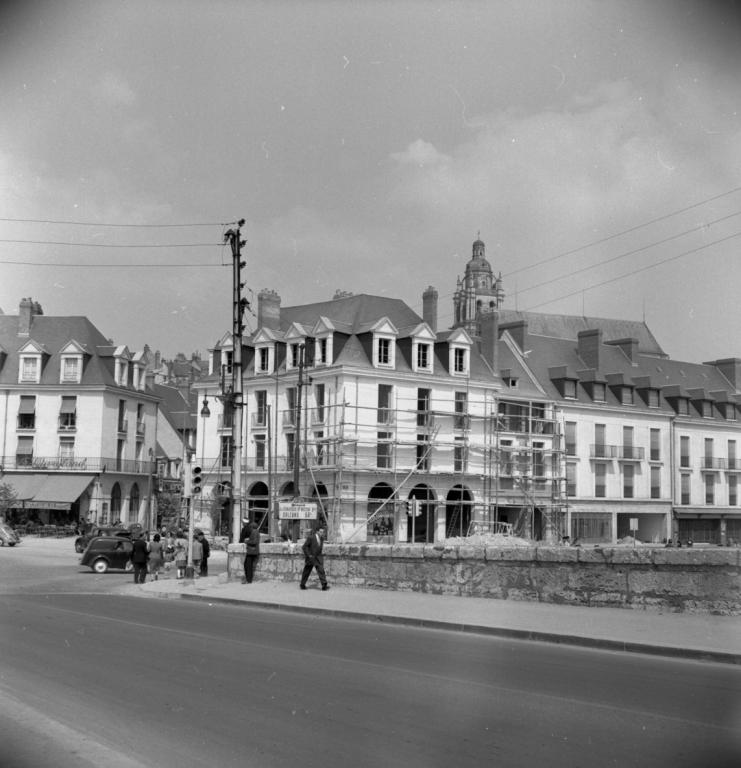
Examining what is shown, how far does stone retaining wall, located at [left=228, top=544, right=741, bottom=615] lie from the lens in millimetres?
13883

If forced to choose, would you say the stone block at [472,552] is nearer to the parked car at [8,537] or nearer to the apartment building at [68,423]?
the parked car at [8,537]

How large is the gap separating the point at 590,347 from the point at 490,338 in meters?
10.5

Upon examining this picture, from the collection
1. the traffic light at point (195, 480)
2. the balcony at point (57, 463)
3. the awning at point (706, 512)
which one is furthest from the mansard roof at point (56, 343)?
the awning at point (706, 512)

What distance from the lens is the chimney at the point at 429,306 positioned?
2146 inches

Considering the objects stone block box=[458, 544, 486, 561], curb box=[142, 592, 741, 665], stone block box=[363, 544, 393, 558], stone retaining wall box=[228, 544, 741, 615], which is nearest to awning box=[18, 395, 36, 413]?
stone retaining wall box=[228, 544, 741, 615]

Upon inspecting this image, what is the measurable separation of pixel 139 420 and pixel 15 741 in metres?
56.6

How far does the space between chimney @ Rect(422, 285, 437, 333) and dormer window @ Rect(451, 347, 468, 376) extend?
218cm

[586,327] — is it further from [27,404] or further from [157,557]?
[157,557]

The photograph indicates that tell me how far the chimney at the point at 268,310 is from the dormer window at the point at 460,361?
33.4 feet

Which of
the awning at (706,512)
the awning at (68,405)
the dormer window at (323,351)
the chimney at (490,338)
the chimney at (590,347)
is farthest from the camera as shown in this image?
the chimney at (590,347)

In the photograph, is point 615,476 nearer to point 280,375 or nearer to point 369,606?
point 280,375

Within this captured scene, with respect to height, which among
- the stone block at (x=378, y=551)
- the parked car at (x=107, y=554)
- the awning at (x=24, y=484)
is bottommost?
the parked car at (x=107, y=554)

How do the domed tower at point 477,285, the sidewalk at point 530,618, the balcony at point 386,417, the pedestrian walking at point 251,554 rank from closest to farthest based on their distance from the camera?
the sidewalk at point 530,618, the pedestrian walking at point 251,554, the balcony at point 386,417, the domed tower at point 477,285

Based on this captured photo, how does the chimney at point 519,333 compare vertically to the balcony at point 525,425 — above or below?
above
